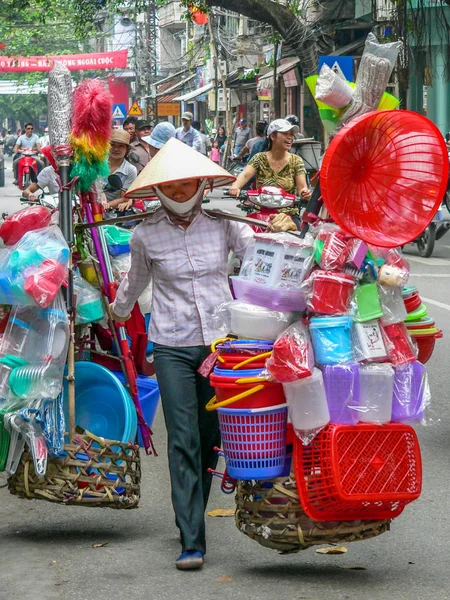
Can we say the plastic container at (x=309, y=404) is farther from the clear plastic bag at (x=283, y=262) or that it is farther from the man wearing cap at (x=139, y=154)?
the man wearing cap at (x=139, y=154)

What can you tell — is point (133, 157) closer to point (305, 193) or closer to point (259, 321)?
point (305, 193)

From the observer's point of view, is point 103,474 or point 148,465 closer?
point 103,474

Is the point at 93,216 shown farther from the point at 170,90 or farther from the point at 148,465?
the point at 170,90

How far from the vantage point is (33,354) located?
205 inches

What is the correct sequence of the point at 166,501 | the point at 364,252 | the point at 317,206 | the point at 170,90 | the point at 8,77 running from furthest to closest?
the point at 8,77
the point at 170,90
the point at 166,501
the point at 317,206
the point at 364,252

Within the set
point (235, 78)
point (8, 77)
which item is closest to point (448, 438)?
point (235, 78)

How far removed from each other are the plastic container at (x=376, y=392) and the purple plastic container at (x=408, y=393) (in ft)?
0.15

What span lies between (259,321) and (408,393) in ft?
2.04

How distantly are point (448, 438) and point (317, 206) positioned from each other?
276 centimetres

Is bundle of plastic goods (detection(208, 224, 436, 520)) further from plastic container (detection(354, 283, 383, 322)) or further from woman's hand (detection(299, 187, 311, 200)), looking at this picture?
woman's hand (detection(299, 187, 311, 200))

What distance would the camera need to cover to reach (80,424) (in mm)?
5570

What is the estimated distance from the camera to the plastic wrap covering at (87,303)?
222 inches

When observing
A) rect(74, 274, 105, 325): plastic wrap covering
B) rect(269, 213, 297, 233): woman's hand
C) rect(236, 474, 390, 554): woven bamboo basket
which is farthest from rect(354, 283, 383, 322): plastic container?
rect(74, 274, 105, 325): plastic wrap covering

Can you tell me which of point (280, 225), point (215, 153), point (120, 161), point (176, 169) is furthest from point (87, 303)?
point (215, 153)
